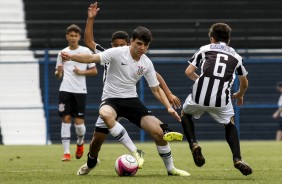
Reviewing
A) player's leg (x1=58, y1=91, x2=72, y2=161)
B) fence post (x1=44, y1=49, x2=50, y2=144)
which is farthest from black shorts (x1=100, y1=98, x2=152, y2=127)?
fence post (x1=44, y1=49, x2=50, y2=144)

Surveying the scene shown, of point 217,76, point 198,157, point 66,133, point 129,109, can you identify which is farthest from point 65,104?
point 198,157

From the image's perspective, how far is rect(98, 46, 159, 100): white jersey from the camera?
31.4ft

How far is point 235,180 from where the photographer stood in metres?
8.70

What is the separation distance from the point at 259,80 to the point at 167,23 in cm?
350

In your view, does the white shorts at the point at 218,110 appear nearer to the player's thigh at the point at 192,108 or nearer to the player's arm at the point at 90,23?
the player's thigh at the point at 192,108

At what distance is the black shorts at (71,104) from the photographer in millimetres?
14062

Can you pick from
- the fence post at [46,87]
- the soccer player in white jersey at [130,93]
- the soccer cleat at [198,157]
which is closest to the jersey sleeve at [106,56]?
the soccer player in white jersey at [130,93]

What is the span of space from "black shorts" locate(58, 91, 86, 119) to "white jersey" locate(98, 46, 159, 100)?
444 centimetres

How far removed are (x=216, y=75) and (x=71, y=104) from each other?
529 centimetres

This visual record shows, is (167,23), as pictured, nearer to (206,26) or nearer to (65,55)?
(206,26)

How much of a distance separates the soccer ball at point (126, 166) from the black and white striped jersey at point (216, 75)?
3.33 feet

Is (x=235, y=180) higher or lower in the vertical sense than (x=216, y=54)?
lower

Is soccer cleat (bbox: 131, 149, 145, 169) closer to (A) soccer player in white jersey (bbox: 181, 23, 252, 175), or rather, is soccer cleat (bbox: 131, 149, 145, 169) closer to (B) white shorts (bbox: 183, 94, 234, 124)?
(A) soccer player in white jersey (bbox: 181, 23, 252, 175)

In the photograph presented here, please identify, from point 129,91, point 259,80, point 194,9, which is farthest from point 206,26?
point 129,91
